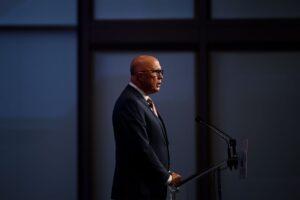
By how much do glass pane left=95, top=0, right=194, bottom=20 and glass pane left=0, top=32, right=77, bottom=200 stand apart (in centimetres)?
49

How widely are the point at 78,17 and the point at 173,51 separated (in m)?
1.05

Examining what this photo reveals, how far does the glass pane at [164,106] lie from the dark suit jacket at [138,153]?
1.93 meters

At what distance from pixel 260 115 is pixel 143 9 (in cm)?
166

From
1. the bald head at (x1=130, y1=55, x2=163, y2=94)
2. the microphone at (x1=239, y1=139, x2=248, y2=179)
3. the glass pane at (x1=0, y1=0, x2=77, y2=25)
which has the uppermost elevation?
the glass pane at (x1=0, y1=0, x2=77, y2=25)

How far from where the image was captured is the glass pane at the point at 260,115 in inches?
239

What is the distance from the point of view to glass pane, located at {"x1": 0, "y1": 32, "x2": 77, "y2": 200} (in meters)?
5.99

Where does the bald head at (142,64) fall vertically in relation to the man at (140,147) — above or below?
above

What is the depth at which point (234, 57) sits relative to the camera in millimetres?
6117

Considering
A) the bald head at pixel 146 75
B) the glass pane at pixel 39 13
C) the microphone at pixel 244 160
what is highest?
the glass pane at pixel 39 13

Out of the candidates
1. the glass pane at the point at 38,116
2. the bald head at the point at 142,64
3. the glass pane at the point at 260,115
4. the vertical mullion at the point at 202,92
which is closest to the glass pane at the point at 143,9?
the vertical mullion at the point at 202,92

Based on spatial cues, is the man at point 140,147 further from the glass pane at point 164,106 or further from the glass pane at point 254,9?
the glass pane at point 254,9

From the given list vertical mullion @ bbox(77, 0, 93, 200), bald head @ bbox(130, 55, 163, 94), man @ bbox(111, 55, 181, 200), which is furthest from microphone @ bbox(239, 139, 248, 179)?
vertical mullion @ bbox(77, 0, 93, 200)

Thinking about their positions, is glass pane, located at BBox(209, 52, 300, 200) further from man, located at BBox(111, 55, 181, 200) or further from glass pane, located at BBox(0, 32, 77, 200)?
man, located at BBox(111, 55, 181, 200)

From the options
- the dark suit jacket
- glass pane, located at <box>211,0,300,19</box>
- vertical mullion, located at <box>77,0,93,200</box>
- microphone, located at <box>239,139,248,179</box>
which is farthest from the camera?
glass pane, located at <box>211,0,300,19</box>
